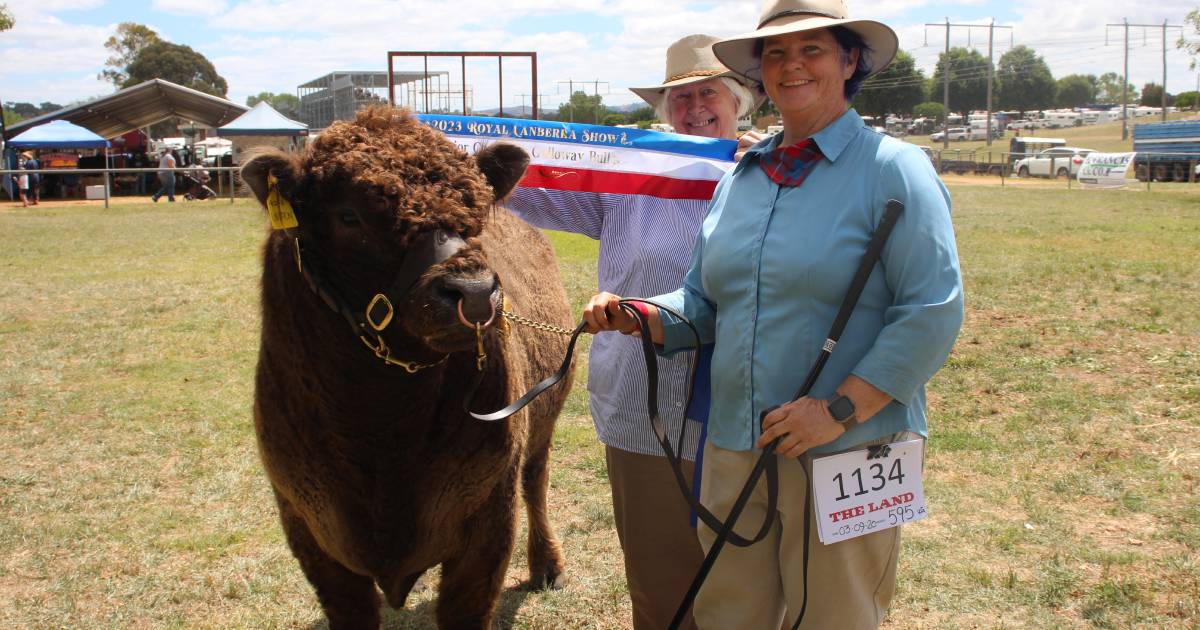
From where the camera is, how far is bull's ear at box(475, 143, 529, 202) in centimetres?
359

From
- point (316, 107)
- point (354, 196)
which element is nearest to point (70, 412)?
point (354, 196)

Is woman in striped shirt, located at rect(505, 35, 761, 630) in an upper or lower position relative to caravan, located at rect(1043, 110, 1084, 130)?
lower

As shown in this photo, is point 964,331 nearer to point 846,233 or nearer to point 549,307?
point 549,307

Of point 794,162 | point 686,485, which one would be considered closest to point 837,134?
point 794,162

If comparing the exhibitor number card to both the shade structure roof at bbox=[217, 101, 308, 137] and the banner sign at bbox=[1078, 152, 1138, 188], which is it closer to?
the shade structure roof at bbox=[217, 101, 308, 137]

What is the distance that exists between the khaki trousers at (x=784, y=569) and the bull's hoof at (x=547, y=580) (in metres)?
2.20

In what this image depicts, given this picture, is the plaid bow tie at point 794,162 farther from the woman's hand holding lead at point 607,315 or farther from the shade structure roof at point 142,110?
the shade structure roof at point 142,110

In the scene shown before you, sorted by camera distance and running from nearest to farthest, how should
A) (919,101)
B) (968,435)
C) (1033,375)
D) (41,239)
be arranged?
(968,435)
(1033,375)
(41,239)
(919,101)

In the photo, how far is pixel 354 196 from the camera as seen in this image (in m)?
3.08

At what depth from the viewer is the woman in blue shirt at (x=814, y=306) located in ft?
8.13

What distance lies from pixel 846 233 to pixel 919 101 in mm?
101286

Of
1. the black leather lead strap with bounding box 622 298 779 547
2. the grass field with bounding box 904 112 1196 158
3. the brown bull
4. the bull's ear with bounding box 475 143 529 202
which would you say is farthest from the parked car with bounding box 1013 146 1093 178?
the black leather lead strap with bounding box 622 298 779 547

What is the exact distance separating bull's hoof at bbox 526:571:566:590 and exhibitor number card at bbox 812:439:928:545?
2.80 meters

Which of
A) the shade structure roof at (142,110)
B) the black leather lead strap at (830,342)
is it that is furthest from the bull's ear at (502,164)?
the shade structure roof at (142,110)
